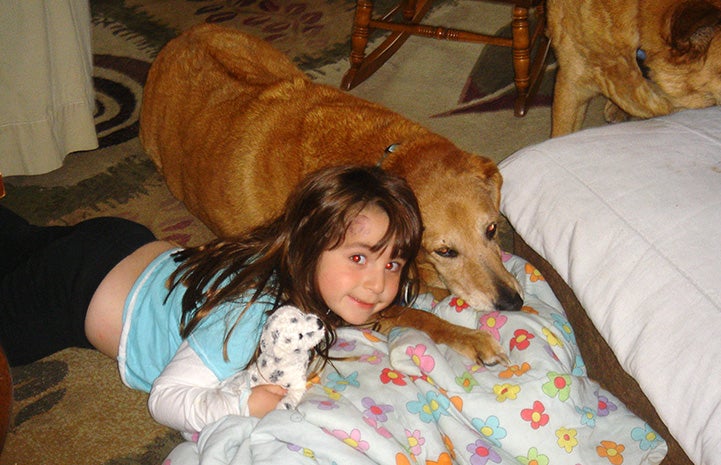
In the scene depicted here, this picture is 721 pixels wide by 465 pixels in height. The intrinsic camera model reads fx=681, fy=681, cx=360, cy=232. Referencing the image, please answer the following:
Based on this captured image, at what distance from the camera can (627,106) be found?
275 cm

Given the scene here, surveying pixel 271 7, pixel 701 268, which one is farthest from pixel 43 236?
pixel 271 7

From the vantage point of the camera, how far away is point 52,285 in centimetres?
202

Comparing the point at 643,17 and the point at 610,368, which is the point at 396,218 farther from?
the point at 643,17

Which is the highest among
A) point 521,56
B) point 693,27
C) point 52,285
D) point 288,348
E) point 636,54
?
point 693,27

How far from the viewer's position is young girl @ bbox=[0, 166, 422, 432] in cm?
172

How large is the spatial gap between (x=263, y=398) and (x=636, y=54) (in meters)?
1.88

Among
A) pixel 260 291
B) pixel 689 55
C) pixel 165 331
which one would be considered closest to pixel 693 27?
pixel 689 55

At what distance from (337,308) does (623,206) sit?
762mm

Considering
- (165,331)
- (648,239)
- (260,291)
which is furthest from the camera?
(165,331)

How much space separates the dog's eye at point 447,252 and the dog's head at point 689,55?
3.70 ft

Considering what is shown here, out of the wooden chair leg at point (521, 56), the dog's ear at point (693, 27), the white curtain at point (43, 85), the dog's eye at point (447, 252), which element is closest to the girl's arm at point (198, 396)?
the dog's eye at point (447, 252)

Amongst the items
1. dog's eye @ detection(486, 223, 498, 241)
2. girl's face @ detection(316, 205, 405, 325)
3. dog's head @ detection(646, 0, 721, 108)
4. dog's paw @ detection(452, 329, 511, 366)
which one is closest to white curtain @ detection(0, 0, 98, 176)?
girl's face @ detection(316, 205, 405, 325)

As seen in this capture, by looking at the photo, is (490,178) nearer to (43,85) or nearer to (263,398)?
(263,398)

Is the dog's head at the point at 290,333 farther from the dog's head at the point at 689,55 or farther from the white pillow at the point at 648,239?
the dog's head at the point at 689,55
